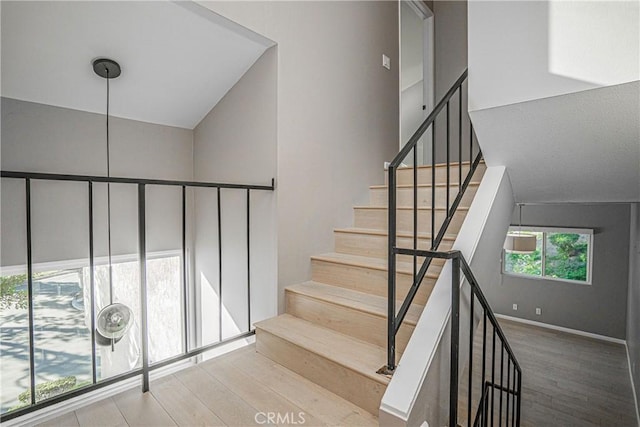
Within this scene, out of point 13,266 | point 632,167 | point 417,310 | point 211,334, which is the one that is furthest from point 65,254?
point 632,167

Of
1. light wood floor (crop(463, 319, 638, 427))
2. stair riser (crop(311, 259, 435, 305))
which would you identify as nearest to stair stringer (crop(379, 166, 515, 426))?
stair riser (crop(311, 259, 435, 305))

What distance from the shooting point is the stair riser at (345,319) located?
6.06 ft

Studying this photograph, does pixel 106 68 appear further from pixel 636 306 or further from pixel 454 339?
pixel 636 306

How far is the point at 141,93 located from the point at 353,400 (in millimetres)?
2500

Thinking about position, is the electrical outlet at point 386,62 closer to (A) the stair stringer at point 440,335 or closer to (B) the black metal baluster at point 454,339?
(A) the stair stringer at point 440,335

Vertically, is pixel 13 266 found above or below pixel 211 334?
above

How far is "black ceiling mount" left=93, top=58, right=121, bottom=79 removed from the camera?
7.06ft

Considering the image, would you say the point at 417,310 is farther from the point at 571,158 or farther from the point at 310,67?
the point at 310,67

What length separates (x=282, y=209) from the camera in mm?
2396

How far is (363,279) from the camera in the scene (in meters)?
2.29

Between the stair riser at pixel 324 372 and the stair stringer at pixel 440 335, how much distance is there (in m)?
0.24

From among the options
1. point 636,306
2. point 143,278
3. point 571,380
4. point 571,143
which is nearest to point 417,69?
point 571,143

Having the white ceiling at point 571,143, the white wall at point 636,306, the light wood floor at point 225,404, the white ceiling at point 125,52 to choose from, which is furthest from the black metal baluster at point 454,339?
the white wall at point 636,306

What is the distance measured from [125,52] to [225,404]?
219 centimetres
